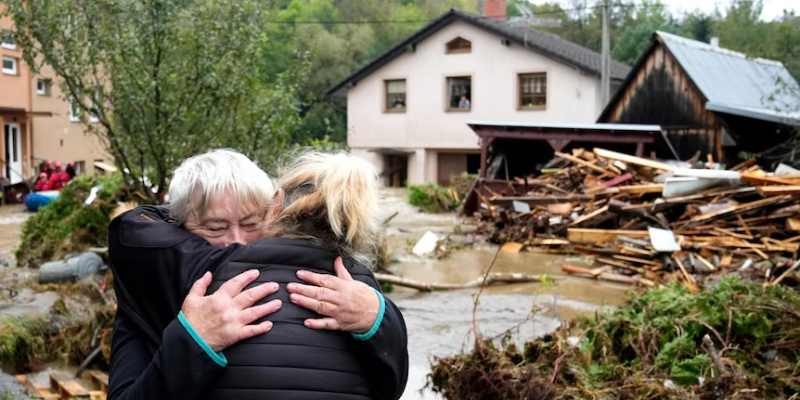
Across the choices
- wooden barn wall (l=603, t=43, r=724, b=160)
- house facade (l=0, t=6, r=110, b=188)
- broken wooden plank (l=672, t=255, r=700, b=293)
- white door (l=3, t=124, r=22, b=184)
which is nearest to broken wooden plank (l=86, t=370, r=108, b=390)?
broken wooden plank (l=672, t=255, r=700, b=293)

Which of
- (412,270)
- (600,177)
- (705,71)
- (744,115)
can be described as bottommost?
(412,270)

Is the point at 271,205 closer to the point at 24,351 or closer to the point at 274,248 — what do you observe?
the point at 274,248

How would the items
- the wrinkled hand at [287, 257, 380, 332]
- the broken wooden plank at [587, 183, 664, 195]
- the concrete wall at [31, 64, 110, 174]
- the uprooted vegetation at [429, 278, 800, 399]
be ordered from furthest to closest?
the concrete wall at [31, 64, 110, 174]
the broken wooden plank at [587, 183, 664, 195]
the uprooted vegetation at [429, 278, 800, 399]
the wrinkled hand at [287, 257, 380, 332]

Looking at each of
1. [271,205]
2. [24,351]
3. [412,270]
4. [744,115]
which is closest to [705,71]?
[744,115]

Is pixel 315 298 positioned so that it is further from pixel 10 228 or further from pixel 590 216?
pixel 10 228

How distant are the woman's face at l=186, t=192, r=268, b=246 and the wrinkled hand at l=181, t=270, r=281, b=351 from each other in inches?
16.0

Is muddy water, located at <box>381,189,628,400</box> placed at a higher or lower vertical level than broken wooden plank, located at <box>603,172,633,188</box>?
lower

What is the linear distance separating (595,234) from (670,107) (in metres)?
9.34

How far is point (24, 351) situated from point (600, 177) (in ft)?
43.0

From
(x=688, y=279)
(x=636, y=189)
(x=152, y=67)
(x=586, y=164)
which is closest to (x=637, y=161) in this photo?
(x=586, y=164)

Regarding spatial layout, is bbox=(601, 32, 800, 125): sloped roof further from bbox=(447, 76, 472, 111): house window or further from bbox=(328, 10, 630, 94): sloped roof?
bbox=(447, 76, 472, 111): house window

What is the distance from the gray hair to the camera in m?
2.47

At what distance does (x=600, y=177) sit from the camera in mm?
17797

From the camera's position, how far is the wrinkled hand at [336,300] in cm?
212
